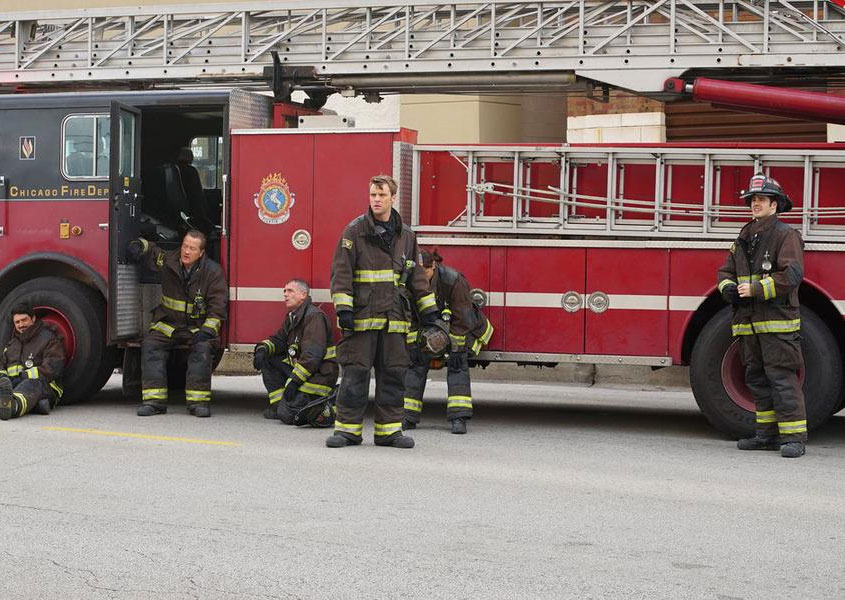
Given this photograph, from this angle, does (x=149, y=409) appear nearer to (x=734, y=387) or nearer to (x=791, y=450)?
(x=734, y=387)

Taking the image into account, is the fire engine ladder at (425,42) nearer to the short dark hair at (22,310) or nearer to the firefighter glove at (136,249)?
the firefighter glove at (136,249)

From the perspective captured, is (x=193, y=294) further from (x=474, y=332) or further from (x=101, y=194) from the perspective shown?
(x=474, y=332)

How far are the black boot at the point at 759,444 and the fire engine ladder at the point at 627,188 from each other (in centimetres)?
149

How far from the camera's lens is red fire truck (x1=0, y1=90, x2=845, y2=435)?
9164 mm

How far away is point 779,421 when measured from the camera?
27.9 ft

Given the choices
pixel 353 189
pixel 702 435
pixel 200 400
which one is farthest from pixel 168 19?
pixel 702 435

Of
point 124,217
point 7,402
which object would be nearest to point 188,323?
point 124,217

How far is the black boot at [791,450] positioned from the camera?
27.5 feet

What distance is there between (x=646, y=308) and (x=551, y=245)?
2.77 ft

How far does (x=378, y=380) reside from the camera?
8602 mm

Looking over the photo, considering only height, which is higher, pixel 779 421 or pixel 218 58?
pixel 218 58

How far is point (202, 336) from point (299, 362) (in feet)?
3.13

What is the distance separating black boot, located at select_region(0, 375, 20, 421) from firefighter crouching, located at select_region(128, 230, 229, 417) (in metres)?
0.94

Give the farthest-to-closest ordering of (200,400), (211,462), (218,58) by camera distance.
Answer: (218,58) < (200,400) < (211,462)
